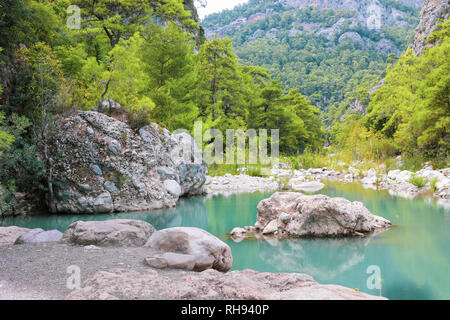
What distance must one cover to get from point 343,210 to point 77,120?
7.21 meters

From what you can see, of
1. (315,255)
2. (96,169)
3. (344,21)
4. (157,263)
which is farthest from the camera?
(344,21)

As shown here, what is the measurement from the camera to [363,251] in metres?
4.98

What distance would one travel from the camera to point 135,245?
14.6 feet

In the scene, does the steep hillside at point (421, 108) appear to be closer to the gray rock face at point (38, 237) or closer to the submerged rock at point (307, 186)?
the submerged rock at point (307, 186)

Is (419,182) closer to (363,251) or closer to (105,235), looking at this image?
(363,251)

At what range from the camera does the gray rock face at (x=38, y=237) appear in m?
4.43

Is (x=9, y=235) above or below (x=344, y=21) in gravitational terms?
below

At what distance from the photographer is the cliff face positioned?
80.9 feet

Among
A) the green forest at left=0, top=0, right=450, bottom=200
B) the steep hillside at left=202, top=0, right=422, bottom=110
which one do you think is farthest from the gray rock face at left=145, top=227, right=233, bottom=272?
the steep hillside at left=202, top=0, right=422, bottom=110

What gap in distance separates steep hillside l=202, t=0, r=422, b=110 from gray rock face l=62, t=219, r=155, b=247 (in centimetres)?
4950

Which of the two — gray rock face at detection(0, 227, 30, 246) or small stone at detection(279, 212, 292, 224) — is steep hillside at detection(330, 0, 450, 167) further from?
gray rock face at detection(0, 227, 30, 246)

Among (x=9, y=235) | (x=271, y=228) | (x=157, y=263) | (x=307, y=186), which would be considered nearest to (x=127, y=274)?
(x=157, y=263)

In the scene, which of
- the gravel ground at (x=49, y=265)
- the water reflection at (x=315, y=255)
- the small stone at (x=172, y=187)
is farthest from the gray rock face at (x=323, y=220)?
the small stone at (x=172, y=187)

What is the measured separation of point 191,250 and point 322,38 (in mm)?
95278
